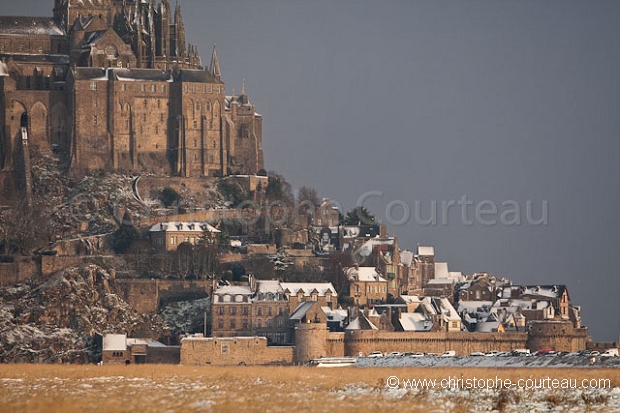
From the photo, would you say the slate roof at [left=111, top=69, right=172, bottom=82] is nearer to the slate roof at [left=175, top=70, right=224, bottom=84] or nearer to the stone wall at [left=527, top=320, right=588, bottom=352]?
the slate roof at [left=175, top=70, right=224, bottom=84]

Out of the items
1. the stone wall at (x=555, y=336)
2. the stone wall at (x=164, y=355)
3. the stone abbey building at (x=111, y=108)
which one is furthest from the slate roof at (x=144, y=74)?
the stone wall at (x=555, y=336)

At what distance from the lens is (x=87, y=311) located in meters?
103

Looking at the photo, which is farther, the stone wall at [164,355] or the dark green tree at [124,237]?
the dark green tree at [124,237]

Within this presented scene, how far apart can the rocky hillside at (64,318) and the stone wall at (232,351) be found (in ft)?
20.0

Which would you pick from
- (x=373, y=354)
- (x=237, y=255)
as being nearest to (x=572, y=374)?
(x=373, y=354)

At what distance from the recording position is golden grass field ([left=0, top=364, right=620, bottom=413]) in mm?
47469

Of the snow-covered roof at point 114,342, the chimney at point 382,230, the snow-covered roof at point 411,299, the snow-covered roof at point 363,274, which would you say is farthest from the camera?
the chimney at point 382,230

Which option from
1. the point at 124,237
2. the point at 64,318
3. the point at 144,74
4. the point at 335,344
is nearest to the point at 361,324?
the point at 335,344

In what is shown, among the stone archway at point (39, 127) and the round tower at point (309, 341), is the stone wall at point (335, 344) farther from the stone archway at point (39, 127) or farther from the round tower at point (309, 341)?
the stone archway at point (39, 127)

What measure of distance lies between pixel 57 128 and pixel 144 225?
1161 centimetres

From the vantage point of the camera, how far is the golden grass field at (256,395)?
4747 cm

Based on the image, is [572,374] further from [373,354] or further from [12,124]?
[12,124]

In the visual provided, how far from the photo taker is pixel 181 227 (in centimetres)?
11581

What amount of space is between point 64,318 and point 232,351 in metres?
12.2
